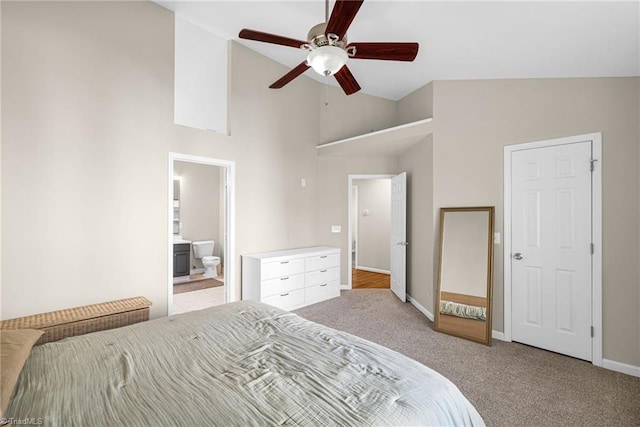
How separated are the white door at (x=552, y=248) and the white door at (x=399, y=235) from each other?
1.56m

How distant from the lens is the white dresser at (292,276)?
381 centimetres

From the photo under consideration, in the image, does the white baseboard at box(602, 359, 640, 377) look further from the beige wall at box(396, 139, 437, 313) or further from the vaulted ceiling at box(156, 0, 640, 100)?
the vaulted ceiling at box(156, 0, 640, 100)

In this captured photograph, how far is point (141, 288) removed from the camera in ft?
9.84

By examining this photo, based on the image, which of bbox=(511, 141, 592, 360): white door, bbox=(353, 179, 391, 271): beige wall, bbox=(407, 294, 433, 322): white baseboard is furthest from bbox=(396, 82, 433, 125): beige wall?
bbox=(407, 294, 433, 322): white baseboard

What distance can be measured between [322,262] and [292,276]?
60cm

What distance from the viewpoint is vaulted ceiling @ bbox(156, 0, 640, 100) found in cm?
Result: 231

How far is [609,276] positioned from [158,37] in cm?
499

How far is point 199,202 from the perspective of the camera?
6.09 m

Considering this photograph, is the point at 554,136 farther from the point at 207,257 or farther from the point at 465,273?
the point at 207,257

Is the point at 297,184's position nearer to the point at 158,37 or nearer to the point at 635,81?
the point at 158,37

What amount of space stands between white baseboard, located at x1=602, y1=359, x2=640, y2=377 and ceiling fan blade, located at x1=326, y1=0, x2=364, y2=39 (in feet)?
11.7

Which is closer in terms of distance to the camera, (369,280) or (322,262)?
(322,262)

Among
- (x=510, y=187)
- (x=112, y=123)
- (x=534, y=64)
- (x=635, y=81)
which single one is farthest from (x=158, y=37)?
(x=635, y=81)

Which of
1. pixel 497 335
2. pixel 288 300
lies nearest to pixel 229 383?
pixel 288 300
